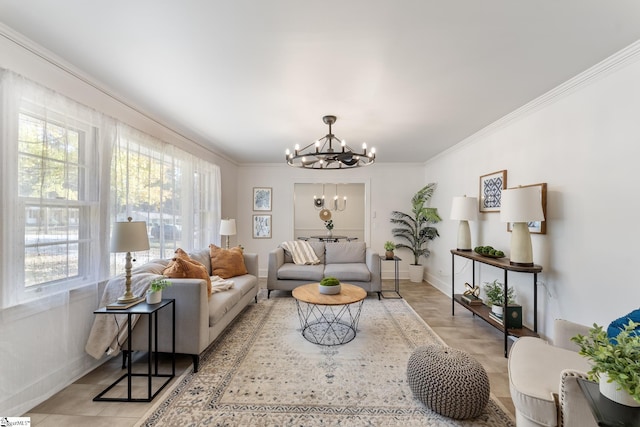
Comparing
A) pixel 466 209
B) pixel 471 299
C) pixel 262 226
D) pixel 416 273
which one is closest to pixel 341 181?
pixel 262 226

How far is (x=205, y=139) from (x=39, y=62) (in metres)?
2.19

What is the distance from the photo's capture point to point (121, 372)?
7.36 ft

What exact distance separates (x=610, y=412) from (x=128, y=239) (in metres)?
2.87

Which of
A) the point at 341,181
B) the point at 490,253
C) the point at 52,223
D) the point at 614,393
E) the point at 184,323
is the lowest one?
the point at 184,323

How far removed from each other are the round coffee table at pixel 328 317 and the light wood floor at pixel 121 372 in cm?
103

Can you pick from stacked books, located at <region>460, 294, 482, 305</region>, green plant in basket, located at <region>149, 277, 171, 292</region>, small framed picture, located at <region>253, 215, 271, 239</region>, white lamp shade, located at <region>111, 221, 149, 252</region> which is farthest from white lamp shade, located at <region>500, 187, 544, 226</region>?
small framed picture, located at <region>253, 215, 271, 239</region>

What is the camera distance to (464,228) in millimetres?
3598

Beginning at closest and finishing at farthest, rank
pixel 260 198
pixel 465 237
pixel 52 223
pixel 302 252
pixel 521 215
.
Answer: pixel 52 223 < pixel 521 215 < pixel 465 237 < pixel 302 252 < pixel 260 198

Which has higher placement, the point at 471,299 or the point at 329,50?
the point at 329,50

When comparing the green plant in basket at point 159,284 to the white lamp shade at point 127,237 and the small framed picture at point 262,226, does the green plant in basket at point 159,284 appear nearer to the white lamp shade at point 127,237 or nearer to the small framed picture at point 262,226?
the white lamp shade at point 127,237

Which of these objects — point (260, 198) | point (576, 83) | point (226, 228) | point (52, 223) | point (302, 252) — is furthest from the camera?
point (260, 198)

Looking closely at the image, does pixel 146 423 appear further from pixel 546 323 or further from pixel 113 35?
pixel 546 323

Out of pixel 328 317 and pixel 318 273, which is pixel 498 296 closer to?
pixel 328 317

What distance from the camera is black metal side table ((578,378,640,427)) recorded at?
0.97 metres
